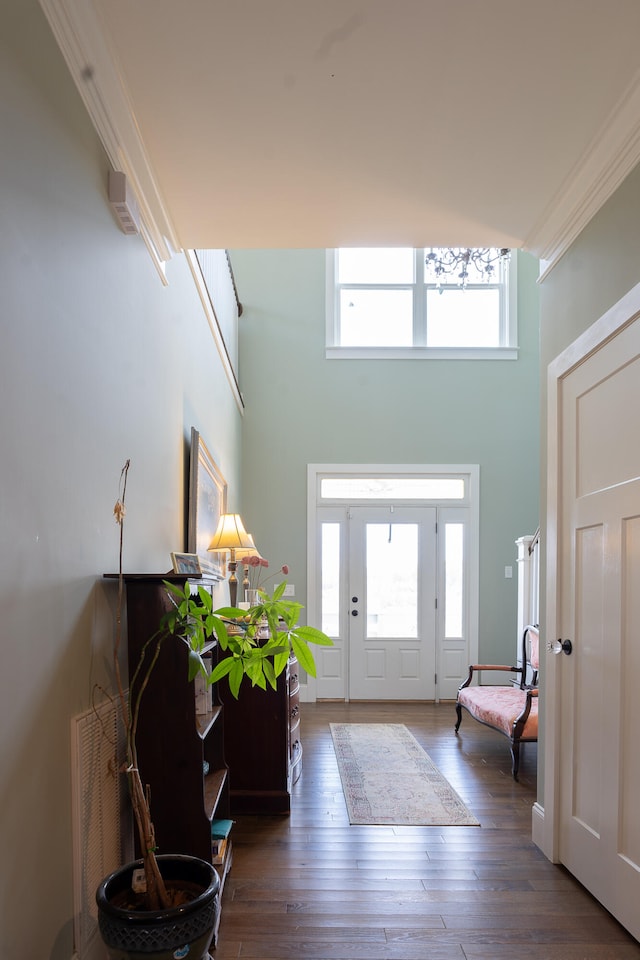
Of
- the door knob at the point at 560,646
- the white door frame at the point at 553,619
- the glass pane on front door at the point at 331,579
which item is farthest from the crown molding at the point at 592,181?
the glass pane on front door at the point at 331,579

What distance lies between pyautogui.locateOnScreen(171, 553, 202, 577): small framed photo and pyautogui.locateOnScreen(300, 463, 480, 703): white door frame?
377 centimetres

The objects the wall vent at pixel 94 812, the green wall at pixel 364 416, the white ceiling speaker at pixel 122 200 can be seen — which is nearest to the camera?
the wall vent at pixel 94 812

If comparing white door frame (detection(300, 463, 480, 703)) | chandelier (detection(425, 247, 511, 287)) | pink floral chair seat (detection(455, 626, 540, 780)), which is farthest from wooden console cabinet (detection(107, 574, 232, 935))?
white door frame (detection(300, 463, 480, 703))

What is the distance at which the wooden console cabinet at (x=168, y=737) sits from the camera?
2.39m

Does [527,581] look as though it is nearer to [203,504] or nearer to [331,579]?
[331,579]

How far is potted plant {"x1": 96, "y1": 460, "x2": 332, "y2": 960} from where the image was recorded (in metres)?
1.75

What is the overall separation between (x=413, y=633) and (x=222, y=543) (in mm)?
3700

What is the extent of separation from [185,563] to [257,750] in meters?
1.34

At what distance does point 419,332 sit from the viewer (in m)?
7.70

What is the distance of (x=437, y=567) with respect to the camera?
296 inches

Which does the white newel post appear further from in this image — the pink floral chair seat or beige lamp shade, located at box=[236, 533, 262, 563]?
beige lamp shade, located at box=[236, 533, 262, 563]

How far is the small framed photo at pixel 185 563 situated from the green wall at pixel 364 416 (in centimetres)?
385

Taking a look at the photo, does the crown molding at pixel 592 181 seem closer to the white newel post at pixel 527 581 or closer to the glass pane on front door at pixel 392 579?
the white newel post at pixel 527 581

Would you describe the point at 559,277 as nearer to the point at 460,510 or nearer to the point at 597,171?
the point at 597,171
